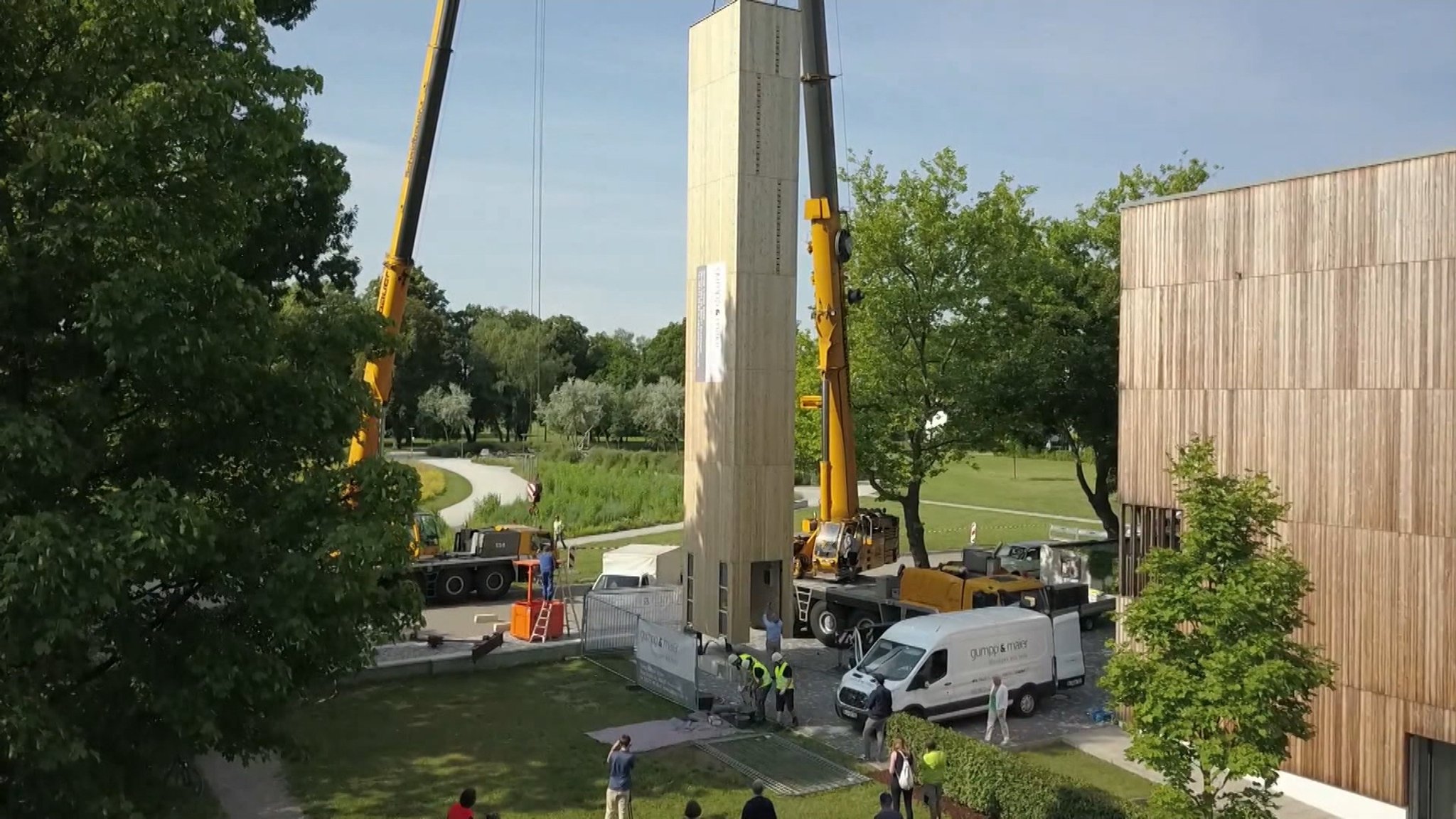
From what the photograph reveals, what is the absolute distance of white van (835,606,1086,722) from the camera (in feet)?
59.7

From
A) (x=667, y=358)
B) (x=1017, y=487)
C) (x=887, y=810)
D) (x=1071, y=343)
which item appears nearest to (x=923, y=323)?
(x=1071, y=343)

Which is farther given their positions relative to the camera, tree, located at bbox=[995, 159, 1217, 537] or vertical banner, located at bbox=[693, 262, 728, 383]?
tree, located at bbox=[995, 159, 1217, 537]

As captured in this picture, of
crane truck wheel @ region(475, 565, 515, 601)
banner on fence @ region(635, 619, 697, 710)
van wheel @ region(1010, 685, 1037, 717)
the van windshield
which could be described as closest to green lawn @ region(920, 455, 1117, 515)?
crane truck wheel @ region(475, 565, 515, 601)

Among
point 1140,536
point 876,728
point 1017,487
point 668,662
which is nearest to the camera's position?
point 876,728

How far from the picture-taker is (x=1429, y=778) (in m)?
14.2

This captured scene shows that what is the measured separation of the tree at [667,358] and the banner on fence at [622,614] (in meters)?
76.1

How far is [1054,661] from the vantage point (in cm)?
1988

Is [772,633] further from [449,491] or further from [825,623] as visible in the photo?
[449,491]

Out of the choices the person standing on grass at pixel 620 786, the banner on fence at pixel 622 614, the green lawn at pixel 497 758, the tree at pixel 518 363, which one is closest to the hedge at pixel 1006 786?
the green lawn at pixel 497 758

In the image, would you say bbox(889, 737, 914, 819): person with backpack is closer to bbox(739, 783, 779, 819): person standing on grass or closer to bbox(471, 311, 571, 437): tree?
bbox(739, 783, 779, 819): person standing on grass

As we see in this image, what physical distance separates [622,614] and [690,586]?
5.15 feet

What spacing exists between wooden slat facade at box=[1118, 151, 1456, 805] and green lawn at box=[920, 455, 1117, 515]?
3299 centimetres

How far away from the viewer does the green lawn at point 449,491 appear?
158 feet

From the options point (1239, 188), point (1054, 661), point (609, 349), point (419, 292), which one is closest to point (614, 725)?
point (1054, 661)
